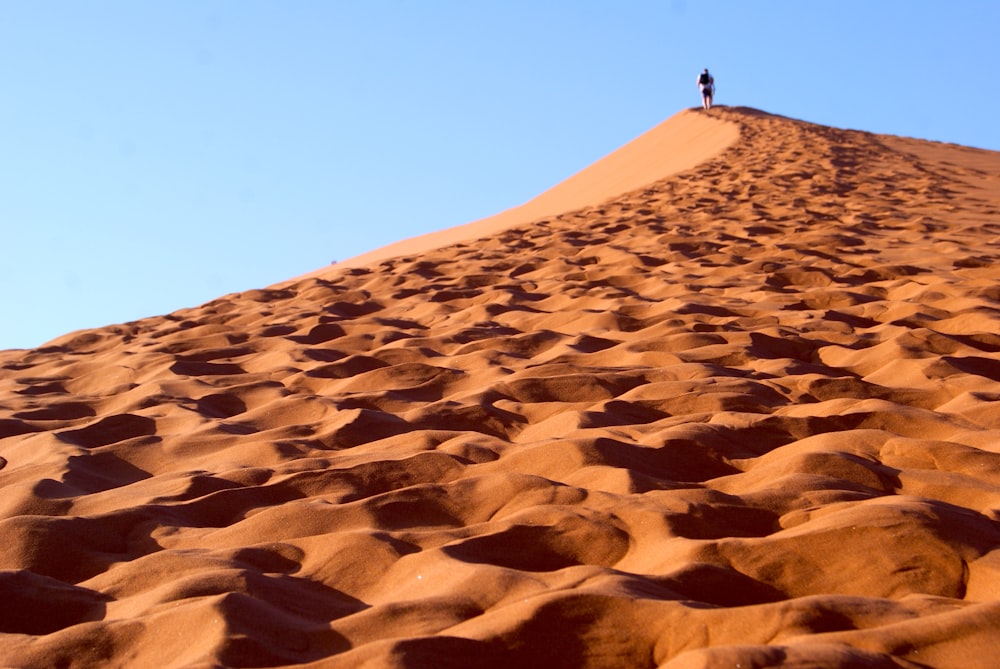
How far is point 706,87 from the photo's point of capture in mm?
22547

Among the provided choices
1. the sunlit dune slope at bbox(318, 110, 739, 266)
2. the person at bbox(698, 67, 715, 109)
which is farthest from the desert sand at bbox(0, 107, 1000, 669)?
the person at bbox(698, 67, 715, 109)

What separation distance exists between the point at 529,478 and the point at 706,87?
21.1 meters

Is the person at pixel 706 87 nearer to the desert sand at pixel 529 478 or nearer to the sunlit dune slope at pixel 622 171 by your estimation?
the sunlit dune slope at pixel 622 171

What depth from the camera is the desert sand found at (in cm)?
191

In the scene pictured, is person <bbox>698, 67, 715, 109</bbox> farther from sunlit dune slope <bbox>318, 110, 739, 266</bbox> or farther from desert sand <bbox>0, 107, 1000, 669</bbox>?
desert sand <bbox>0, 107, 1000, 669</bbox>

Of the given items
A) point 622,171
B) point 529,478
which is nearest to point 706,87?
point 622,171

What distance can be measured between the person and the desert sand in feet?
56.1

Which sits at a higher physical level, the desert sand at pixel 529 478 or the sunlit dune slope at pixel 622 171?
the desert sand at pixel 529 478

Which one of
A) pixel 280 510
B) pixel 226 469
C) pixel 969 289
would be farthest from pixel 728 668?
pixel 969 289

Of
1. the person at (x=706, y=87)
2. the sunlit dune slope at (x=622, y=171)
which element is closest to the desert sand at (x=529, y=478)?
the sunlit dune slope at (x=622, y=171)

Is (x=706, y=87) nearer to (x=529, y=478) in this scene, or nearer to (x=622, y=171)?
(x=622, y=171)

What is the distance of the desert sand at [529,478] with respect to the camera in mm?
1910

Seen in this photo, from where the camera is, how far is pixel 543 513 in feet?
8.10

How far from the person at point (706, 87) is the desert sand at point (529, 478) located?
673 inches
